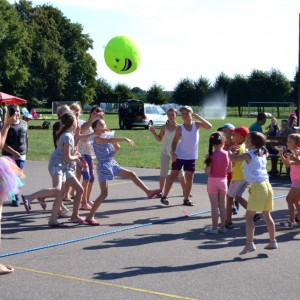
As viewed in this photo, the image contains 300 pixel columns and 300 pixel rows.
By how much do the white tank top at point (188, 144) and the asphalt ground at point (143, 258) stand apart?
943 mm

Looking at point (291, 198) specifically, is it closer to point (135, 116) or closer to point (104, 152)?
point (104, 152)

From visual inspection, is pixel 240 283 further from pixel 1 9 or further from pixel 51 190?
pixel 1 9

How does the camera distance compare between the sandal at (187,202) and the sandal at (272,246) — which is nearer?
the sandal at (272,246)

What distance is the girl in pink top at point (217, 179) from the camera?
26.9ft

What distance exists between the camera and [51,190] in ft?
28.1

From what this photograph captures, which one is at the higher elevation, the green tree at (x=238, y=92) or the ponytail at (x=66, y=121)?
the green tree at (x=238, y=92)

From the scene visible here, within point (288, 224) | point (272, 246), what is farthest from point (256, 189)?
point (288, 224)

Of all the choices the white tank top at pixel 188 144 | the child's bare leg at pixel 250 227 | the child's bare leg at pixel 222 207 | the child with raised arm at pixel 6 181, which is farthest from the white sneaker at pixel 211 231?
the child with raised arm at pixel 6 181

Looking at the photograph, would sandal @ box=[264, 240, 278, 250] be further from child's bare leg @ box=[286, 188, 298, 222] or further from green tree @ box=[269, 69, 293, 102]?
green tree @ box=[269, 69, 293, 102]

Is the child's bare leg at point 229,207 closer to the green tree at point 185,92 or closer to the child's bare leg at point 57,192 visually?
the child's bare leg at point 57,192

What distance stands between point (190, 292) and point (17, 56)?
216 feet

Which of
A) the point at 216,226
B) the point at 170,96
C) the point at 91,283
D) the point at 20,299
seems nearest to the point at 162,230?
the point at 216,226

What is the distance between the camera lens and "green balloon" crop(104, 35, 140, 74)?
12164 mm

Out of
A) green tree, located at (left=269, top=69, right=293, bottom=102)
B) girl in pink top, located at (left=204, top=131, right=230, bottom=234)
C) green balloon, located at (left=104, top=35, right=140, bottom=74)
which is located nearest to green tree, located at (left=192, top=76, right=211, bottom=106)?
green tree, located at (left=269, top=69, right=293, bottom=102)
